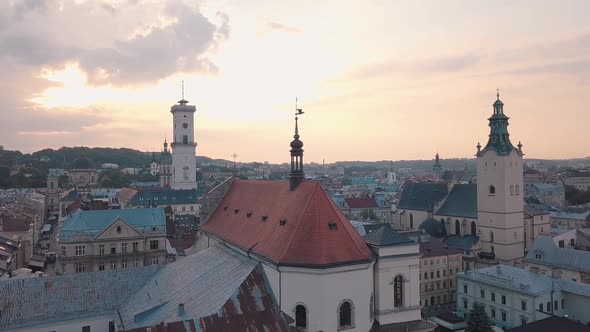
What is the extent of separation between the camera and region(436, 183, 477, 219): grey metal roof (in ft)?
196

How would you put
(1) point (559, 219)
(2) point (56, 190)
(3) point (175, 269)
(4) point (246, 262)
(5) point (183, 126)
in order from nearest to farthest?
(4) point (246, 262) < (3) point (175, 269) < (1) point (559, 219) < (5) point (183, 126) < (2) point (56, 190)

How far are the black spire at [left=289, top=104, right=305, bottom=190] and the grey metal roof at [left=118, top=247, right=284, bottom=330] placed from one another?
512 cm

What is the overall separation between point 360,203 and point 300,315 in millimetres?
82807

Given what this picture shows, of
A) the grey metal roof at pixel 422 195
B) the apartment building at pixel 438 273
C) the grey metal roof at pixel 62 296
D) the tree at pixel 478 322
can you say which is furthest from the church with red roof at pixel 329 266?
the grey metal roof at pixel 422 195

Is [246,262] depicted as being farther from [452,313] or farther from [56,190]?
[56,190]

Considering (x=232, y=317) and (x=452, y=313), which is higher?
(x=232, y=317)

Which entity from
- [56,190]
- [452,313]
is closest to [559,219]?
[452,313]

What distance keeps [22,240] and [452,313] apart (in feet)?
148

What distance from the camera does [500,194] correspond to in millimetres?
54781

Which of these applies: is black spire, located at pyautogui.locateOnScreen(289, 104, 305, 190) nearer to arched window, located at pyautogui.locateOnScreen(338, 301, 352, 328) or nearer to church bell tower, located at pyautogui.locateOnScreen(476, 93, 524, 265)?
arched window, located at pyautogui.locateOnScreen(338, 301, 352, 328)

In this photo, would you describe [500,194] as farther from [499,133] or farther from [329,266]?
[329,266]

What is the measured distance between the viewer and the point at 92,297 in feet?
94.2

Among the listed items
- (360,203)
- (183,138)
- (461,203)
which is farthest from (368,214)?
(183,138)

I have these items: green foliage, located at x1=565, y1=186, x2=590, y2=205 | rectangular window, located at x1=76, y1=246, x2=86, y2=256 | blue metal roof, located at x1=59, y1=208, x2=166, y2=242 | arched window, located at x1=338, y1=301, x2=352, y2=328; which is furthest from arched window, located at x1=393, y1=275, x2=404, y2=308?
green foliage, located at x1=565, y1=186, x2=590, y2=205
